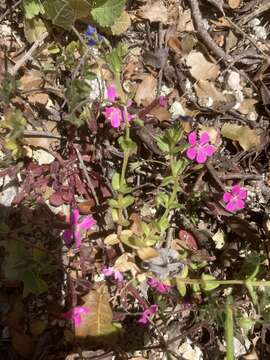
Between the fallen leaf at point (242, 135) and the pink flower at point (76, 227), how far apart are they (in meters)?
→ 0.67

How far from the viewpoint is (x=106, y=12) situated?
2053 mm

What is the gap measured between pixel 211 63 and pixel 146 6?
0.36 m

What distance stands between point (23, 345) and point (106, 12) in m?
1.28

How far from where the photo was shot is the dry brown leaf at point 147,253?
6.21ft

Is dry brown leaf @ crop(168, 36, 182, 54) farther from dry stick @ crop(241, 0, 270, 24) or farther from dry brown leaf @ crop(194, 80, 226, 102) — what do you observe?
dry stick @ crop(241, 0, 270, 24)

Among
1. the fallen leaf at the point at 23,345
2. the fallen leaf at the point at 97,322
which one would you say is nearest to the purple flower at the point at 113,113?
the fallen leaf at the point at 97,322

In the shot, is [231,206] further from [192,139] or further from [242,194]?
[192,139]

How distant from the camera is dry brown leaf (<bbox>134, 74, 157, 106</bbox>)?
2.17m

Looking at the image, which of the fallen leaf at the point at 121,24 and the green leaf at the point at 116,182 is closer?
the green leaf at the point at 116,182

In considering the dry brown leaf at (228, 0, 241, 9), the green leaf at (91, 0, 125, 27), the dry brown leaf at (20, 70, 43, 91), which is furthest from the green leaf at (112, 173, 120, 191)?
the dry brown leaf at (228, 0, 241, 9)

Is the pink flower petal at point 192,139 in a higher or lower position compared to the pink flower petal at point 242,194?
higher

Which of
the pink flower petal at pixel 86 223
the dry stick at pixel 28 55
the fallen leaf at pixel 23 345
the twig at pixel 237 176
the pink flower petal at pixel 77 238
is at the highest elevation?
the dry stick at pixel 28 55

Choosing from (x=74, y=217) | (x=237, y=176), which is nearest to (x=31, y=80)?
(x=74, y=217)

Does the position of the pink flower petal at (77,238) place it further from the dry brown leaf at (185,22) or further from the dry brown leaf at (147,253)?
the dry brown leaf at (185,22)
